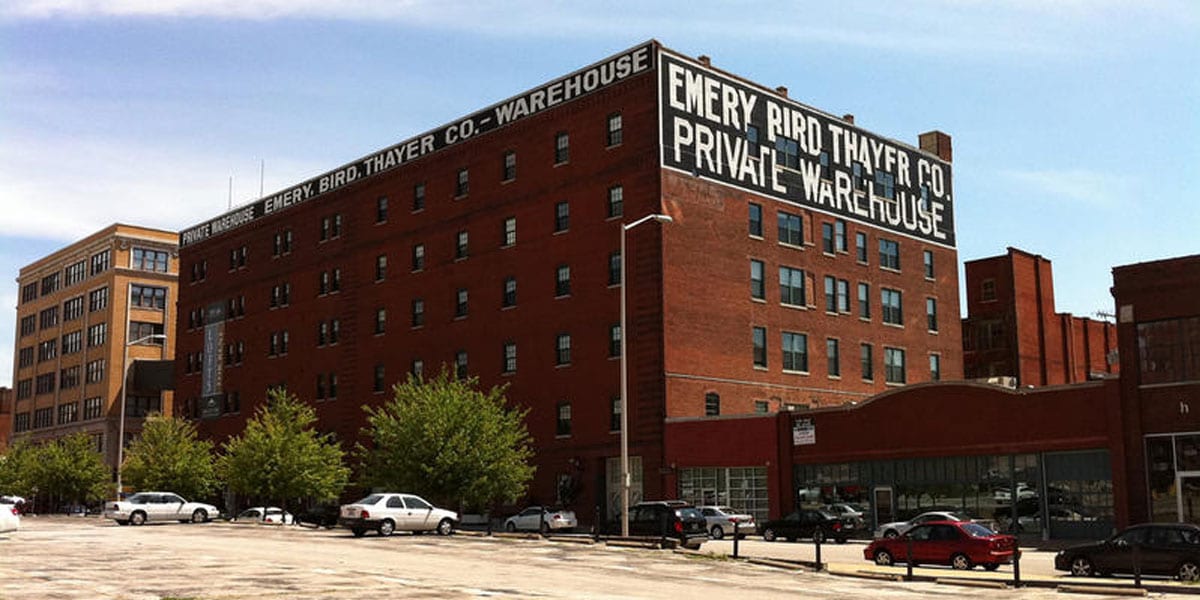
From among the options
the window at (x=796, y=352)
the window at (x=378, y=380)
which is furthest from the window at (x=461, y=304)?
the window at (x=796, y=352)

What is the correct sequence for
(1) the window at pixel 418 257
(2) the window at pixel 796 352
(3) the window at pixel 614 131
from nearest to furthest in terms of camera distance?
(3) the window at pixel 614 131 < (2) the window at pixel 796 352 < (1) the window at pixel 418 257

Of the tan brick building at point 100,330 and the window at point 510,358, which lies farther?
the tan brick building at point 100,330

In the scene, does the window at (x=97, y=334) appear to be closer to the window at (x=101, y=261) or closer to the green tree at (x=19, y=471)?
the window at (x=101, y=261)

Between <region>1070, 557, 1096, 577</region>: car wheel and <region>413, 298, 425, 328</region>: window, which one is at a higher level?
<region>413, 298, 425, 328</region>: window

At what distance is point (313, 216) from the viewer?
8181cm

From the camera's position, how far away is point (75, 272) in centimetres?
12431

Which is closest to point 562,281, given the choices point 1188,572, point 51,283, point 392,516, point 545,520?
point 545,520

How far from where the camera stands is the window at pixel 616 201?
59.5 metres

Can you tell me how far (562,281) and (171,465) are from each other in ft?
99.6

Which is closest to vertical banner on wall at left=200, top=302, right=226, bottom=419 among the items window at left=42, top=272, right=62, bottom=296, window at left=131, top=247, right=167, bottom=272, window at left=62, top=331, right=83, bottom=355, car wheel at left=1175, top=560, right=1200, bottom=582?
window at left=131, top=247, right=167, bottom=272

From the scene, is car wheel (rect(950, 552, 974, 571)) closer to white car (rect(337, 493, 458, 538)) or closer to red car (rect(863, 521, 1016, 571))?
red car (rect(863, 521, 1016, 571))

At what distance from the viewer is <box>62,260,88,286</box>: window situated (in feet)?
401

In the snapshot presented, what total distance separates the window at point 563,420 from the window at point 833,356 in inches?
580

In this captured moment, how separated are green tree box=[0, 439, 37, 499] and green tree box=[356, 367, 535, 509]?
166 feet
